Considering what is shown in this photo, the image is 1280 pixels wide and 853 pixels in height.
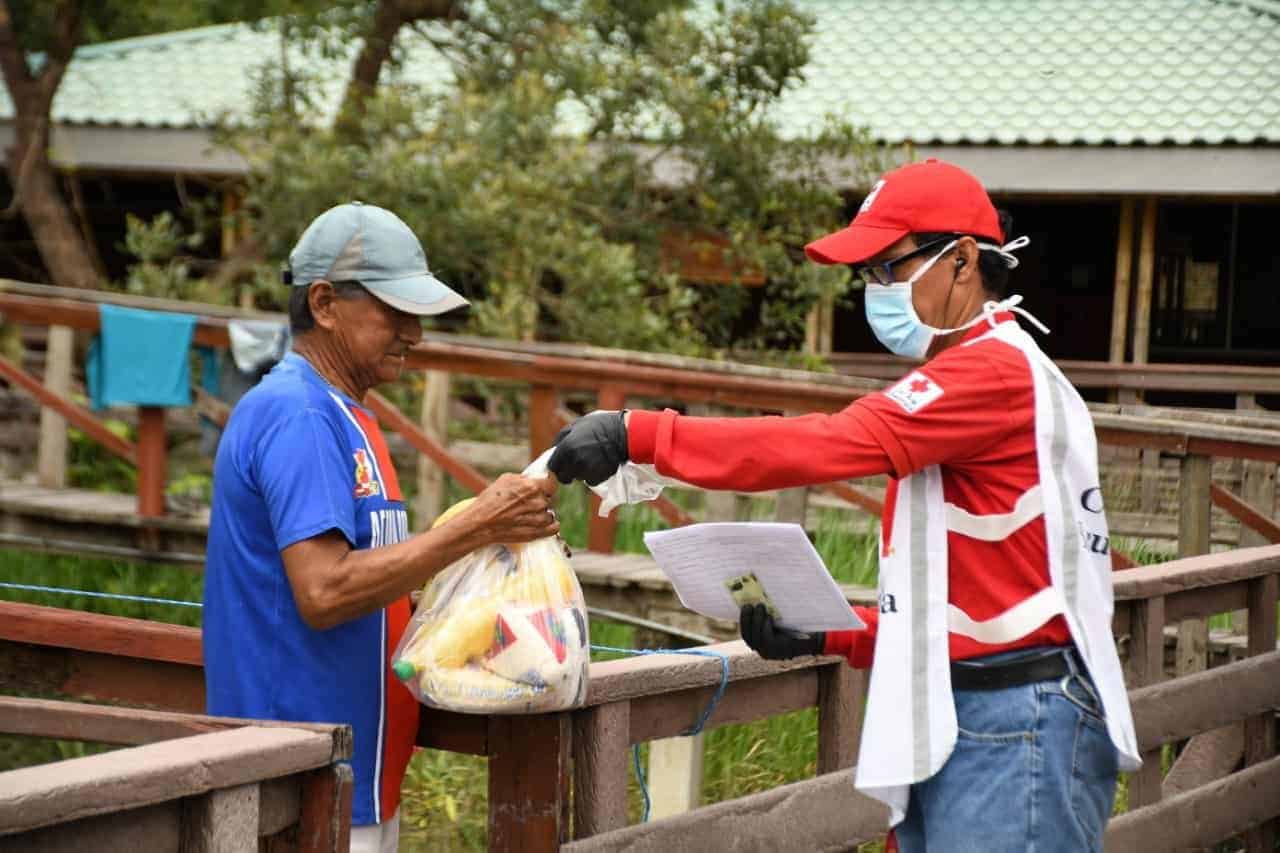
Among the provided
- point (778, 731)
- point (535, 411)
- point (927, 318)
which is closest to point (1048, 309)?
point (535, 411)

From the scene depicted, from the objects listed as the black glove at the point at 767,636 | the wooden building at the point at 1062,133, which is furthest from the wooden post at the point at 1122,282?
the black glove at the point at 767,636

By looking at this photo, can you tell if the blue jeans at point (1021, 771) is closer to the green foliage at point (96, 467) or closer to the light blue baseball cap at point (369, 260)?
the light blue baseball cap at point (369, 260)

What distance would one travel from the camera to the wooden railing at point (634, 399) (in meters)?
7.34

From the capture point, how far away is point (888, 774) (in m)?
2.78

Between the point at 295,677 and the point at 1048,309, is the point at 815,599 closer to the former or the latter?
the point at 295,677

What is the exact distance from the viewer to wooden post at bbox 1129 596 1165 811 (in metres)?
4.51

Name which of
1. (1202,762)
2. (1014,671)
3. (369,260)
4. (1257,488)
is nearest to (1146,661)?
(1202,762)

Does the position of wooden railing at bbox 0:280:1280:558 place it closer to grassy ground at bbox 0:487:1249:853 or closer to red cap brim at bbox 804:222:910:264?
grassy ground at bbox 0:487:1249:853

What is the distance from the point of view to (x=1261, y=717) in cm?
514

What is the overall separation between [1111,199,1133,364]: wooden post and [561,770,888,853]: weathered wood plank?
10.4m

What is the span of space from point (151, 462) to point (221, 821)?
767 cm

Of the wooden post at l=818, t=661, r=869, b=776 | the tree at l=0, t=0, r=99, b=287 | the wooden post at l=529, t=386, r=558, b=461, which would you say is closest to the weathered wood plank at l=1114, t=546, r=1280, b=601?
the wooden post at l=818, t=661, r=869, b=776

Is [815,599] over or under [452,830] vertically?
over

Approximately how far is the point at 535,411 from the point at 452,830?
9.27ft
